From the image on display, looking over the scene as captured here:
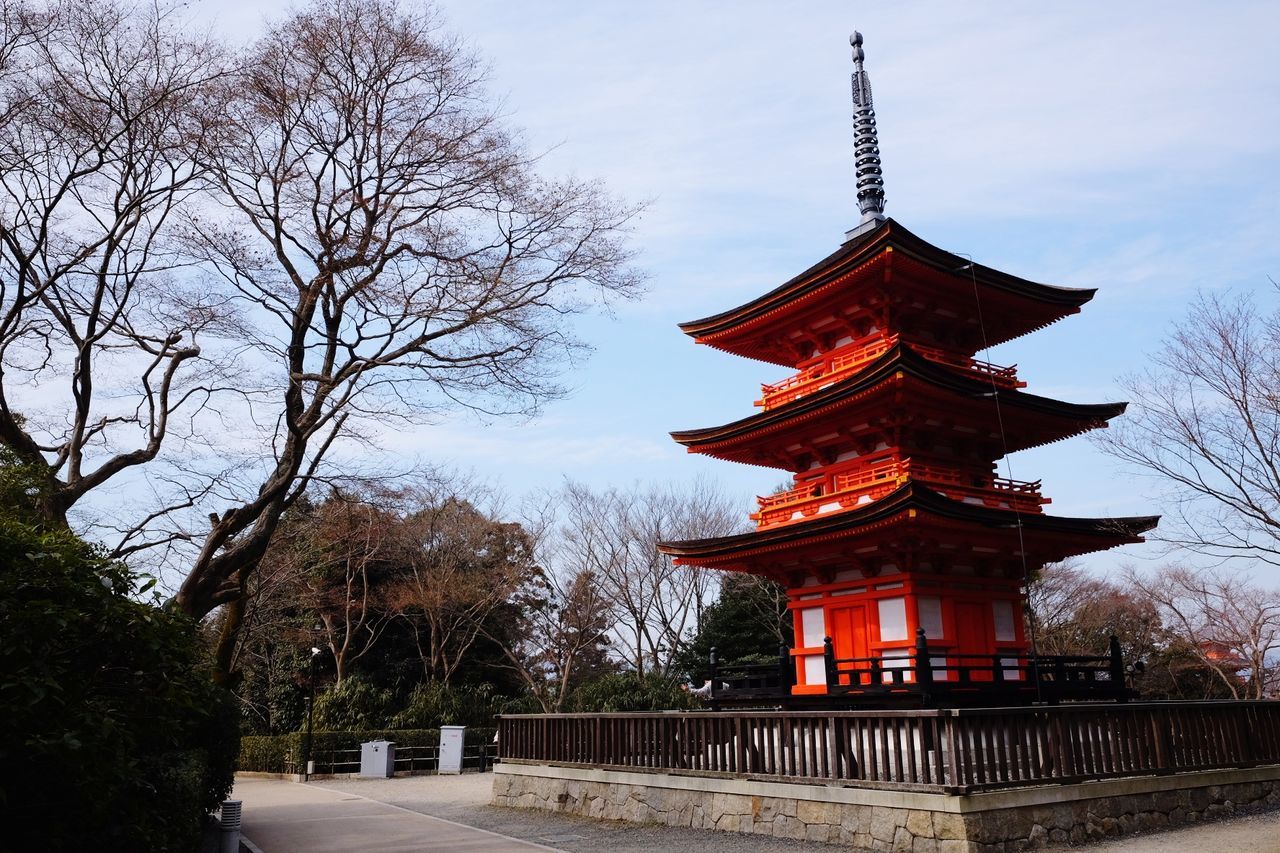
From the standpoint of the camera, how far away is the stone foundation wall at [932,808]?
9.89m

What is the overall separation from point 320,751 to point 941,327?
21.6m

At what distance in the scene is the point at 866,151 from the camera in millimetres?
20453

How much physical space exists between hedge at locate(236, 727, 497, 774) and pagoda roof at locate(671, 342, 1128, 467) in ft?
49.3

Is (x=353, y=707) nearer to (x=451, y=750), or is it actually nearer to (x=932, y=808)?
(x=451, y=750)

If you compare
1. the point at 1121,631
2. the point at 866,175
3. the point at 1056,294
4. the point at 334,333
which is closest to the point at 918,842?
the point at 334,333

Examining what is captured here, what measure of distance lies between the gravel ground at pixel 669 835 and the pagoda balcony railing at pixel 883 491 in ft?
20.4

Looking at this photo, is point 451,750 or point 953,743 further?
point 451,750

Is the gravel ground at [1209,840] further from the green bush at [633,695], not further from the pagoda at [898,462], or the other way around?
the green bush at [633,695]

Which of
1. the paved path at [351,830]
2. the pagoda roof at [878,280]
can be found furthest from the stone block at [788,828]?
the pagoda roof at [878,280]

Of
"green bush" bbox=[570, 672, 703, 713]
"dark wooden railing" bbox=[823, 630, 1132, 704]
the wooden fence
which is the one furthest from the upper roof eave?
the wooden fence

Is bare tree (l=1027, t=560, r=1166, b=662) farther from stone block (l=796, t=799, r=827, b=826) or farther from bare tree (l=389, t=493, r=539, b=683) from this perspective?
stone block (l=796, t=799, r=827, b=826)

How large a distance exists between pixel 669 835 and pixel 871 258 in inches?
392

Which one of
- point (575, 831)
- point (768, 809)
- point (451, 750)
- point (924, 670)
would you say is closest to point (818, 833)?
point (768, 809)

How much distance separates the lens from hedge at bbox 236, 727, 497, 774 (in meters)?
27.1
